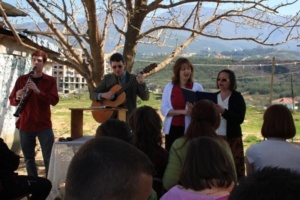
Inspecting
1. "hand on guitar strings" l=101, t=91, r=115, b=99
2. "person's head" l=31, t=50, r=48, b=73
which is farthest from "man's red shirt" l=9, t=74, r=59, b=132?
"hand on guitar strings" l=101, t=91, r=115, b=99

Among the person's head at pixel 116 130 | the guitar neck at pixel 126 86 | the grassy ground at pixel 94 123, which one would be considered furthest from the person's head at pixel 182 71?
the grassy ground at pixel 94 123

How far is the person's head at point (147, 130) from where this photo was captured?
3.39 meters

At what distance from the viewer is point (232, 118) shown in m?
4.70

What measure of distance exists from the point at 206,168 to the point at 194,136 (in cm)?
87

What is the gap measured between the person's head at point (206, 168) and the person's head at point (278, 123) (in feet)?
3.41

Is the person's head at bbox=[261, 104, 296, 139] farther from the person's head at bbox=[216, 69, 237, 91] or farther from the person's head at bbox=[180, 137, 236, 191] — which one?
the person's head at bbox=[216, 69, 237, 91]

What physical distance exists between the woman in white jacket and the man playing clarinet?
4.56ft

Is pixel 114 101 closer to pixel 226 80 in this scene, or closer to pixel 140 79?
pixel 140 79

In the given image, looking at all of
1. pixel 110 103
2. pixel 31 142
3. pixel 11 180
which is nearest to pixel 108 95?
pixel 110 103

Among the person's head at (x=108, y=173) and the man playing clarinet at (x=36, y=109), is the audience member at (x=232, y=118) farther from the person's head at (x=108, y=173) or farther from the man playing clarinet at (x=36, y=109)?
the person's head at (x=108, y=173)

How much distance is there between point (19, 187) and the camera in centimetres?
358

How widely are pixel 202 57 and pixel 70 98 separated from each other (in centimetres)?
1072

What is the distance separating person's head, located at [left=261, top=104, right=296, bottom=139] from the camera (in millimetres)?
3404

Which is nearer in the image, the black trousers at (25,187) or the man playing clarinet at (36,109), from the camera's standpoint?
the black trousers at (25,187)
